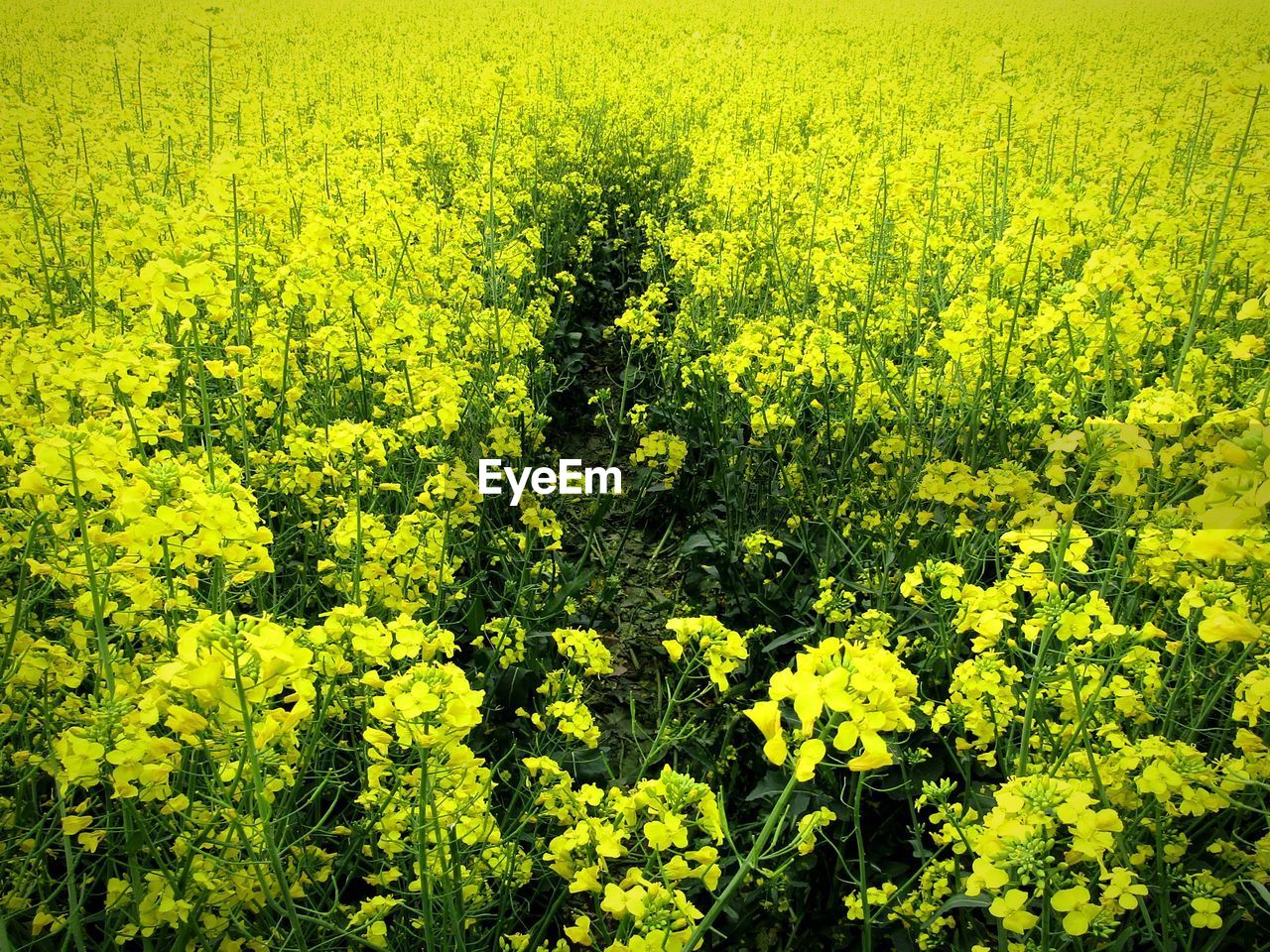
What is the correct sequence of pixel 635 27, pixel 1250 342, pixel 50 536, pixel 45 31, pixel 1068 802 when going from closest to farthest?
pixel 1068 802 < pixel 50 536 < pixel 1250 342 < pixel 45 31 < pixel 635 27

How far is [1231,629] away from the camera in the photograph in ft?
3.80

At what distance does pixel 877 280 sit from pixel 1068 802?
2.50 metres

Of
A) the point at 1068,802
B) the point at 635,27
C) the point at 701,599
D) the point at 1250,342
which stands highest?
the point at 635,27

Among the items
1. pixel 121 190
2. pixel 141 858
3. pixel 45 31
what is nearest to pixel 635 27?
pixel 45 31

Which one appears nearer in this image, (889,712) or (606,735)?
(889,712)

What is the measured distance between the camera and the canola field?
1.40 m

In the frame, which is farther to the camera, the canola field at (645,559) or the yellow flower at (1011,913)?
the canola field at (645,559)

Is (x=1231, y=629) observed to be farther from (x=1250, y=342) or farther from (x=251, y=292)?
(x=251, y=292)

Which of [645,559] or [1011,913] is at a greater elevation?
[1011,913]

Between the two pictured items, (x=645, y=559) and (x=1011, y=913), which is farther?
(x=645, y=559)

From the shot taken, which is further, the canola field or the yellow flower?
the canola field

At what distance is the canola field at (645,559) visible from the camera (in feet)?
4.60

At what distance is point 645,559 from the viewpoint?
14.3ft

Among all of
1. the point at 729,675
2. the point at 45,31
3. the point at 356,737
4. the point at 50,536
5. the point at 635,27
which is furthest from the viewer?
the point at 635,27
